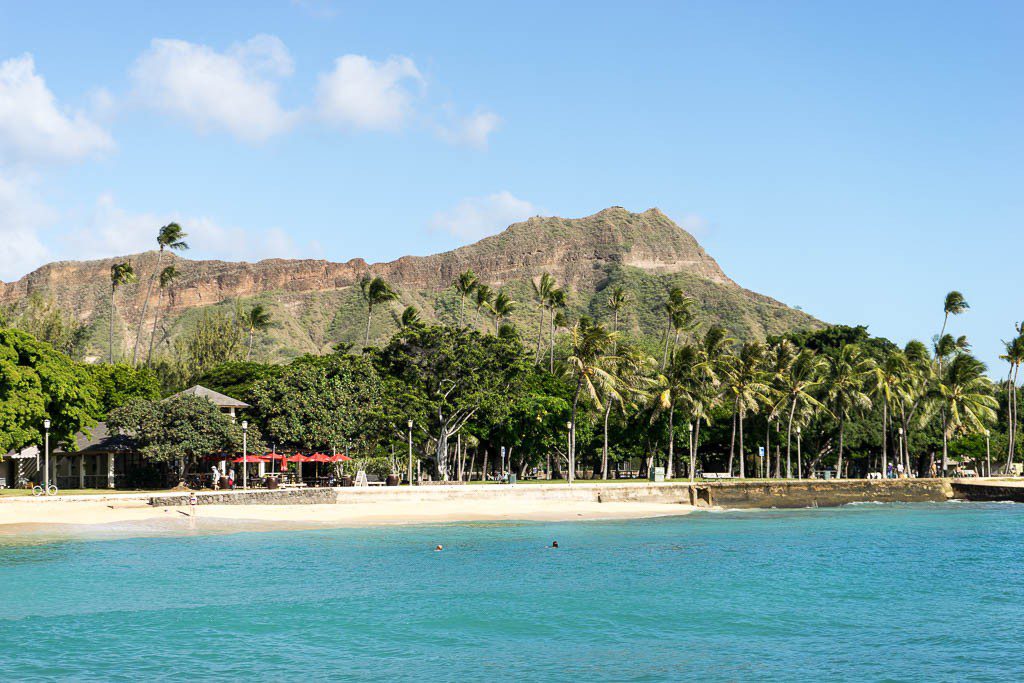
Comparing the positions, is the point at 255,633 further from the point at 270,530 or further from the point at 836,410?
the point at 836,410

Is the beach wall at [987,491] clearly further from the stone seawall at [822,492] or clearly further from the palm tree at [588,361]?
the palm tree at [588,361]

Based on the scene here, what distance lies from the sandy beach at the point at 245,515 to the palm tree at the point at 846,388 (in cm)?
3257

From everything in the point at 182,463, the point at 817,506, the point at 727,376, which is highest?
the point at 727,376

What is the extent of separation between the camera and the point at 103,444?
56.8 metres

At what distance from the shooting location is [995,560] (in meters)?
36.6

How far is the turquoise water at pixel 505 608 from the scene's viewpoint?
64.0 ft

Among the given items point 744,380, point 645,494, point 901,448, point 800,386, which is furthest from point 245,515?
point 901,448

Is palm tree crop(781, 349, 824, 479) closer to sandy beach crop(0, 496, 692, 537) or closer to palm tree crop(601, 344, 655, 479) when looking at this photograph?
palm tree crop(601, 344, 655, 479)

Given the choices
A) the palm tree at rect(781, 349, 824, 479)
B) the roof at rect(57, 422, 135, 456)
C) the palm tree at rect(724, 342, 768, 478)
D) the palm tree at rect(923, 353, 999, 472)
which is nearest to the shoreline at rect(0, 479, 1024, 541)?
the roof at rect(57, 422, 135, 456)

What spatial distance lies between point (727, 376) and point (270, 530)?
1838 inches

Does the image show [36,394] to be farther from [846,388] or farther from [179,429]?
[846,388]

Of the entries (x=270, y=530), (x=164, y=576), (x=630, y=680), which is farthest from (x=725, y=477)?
(x=630, y=680)

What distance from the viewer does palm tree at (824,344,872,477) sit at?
80.0 meters

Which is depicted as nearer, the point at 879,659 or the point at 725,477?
the point at 879,659
